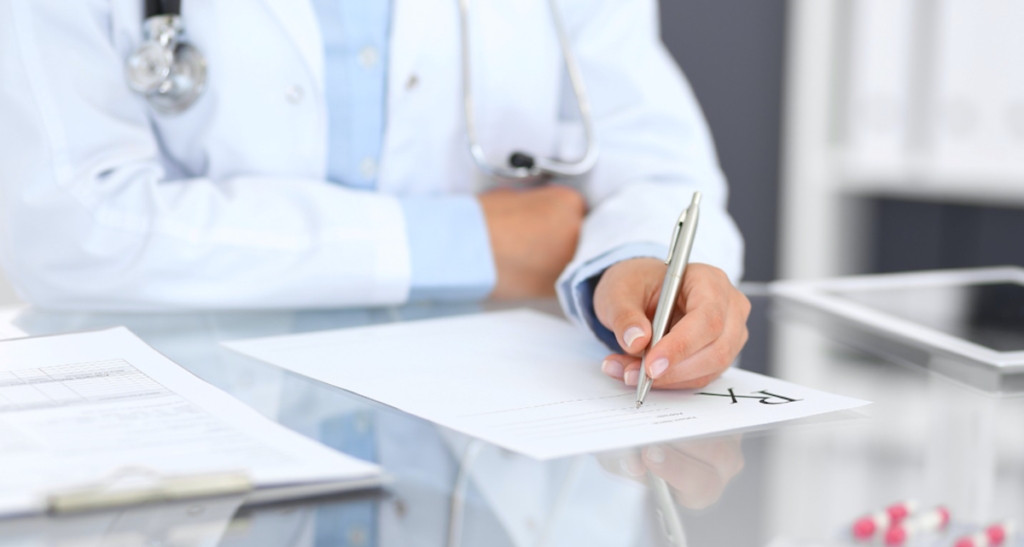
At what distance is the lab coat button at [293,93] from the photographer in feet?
2.82

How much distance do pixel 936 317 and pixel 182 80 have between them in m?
0.69

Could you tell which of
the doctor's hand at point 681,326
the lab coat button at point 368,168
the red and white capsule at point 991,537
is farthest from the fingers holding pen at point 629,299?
the lab coat button at point 368,168

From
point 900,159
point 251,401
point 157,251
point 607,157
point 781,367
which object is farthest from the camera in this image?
point 900,159

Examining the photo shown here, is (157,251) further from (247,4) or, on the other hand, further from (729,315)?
(729,315)

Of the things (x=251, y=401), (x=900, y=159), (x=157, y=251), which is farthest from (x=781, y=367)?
(x=900, y=159)

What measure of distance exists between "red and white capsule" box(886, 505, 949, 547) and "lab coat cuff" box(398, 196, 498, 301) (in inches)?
19.6

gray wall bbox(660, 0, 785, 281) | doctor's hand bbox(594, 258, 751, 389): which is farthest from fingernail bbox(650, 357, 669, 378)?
gray wall bbox(660, 0, 785, 281)

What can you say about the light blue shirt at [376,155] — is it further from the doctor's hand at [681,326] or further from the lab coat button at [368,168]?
the doctor's hand at [681,326]

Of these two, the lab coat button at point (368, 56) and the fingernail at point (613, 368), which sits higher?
the lab coat button at point (368, 56)

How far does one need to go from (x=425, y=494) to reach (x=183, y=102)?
0.57 m

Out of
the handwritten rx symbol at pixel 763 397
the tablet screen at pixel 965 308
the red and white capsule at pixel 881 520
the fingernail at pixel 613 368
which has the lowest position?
the tablet screen at pixel 965 308

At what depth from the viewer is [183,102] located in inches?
33.1

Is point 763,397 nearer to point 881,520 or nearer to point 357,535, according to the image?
point 881,520

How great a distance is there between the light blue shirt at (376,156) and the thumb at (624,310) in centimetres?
18
